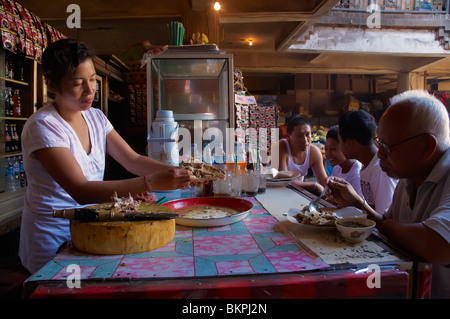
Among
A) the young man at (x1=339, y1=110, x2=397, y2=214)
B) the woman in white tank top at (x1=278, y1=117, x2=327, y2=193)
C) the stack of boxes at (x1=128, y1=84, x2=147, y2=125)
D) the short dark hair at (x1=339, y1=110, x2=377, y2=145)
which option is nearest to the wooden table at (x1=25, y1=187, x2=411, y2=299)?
the young man at (x1=339, y1=110, x2=397, y2=214)

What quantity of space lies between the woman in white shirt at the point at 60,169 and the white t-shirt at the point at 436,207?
99 centimetres

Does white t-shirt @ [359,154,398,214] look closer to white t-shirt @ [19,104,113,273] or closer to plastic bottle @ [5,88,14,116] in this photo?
white t-shirt @ [19,104,113,273]

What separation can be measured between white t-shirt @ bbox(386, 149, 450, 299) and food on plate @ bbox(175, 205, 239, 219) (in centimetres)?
81

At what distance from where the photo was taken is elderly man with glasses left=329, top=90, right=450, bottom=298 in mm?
1104

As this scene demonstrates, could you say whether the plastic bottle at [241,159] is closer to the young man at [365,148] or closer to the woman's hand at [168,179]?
the woman's hand at [168,179]

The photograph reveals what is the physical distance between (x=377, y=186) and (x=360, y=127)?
1.50 feet

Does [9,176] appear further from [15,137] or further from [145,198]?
[145,198]

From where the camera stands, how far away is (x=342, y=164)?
302 centimetres

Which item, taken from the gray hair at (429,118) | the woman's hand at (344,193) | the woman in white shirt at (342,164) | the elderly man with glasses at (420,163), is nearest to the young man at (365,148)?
the woman in white shirt at (342,164)

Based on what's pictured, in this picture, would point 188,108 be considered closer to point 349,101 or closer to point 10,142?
point 10,142

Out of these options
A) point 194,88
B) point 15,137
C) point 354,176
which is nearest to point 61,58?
point 194,88

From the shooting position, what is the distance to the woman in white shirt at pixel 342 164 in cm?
286

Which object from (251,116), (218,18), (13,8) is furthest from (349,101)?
(13,8)

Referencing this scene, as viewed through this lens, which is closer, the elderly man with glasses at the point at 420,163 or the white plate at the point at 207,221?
the elderly man with glasses at the point at 420,163
